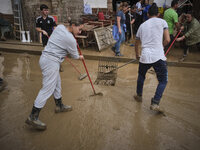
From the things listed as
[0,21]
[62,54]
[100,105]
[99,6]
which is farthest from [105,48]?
[0,21]

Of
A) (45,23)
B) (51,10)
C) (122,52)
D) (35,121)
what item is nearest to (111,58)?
(122,52)

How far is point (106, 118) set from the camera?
329 cm

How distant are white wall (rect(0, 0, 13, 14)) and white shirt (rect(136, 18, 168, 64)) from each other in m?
9.91

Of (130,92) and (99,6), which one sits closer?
(130,92)

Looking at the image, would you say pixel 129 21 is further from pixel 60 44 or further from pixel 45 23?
pixel 60 44

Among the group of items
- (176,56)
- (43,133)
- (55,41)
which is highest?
(55,41)

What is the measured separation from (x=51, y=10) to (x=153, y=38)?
7.30 meters

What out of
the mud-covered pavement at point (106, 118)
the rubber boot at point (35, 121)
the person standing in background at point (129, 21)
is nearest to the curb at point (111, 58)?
the mud-covered pavement at point (106, 118)

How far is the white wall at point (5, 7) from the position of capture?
33.3ft

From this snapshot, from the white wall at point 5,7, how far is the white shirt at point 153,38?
9.91m

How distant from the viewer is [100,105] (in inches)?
146

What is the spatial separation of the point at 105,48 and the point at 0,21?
6.22 meters

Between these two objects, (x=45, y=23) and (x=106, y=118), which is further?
(x=45, y=23)

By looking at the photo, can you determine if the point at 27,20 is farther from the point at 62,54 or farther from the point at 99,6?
the point at 62,54
